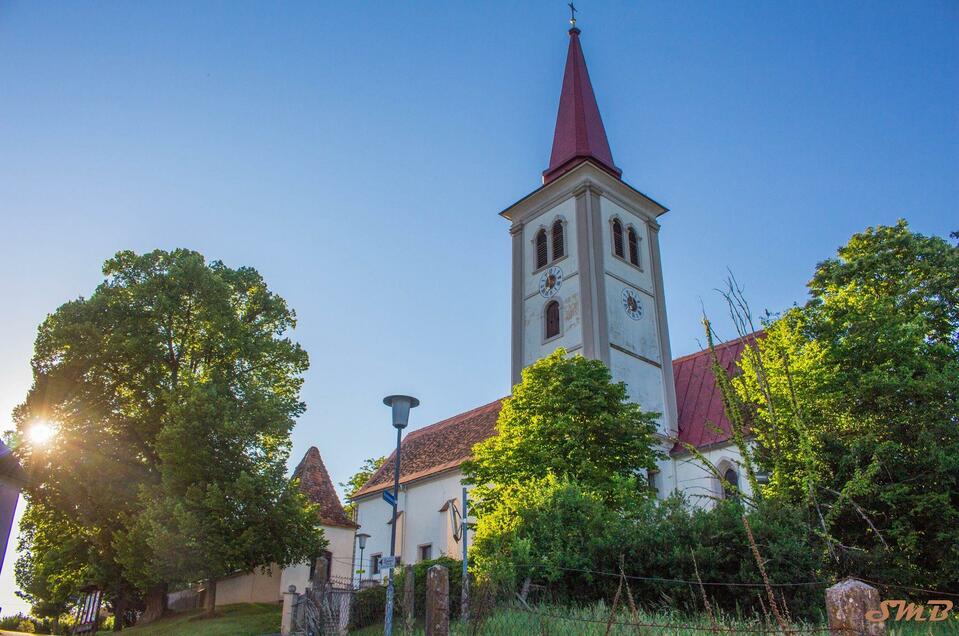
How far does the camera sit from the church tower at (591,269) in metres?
29.4

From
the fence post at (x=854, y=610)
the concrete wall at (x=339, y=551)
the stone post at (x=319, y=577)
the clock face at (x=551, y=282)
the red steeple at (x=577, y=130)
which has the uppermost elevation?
the red steeple at (x=577, y=130)

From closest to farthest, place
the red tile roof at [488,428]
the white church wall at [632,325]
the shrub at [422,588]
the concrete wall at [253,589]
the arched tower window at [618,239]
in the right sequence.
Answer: the shrub at [422,588], the concrete wall at [253,589], the red tile roof at [488,428], the white church wall at [632,325], the arched tower window at [618,239]

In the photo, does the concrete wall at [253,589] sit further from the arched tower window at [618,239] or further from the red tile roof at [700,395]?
the arched tower window at [618,239]

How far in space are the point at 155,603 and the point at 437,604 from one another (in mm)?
20642

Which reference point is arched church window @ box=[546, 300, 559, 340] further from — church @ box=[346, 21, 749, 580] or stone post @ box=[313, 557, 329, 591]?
stone post @ box=[313, 557, 329, 591]

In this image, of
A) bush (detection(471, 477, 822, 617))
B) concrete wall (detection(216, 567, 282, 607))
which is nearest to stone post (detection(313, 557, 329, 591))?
bush (detection(471, 477, 822, 617))

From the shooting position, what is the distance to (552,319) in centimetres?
3144

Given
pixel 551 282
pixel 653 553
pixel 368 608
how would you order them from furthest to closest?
pixel 551 282, pixel 368 608, pixel 653 553

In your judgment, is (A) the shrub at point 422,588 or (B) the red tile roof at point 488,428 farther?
(B) the red tile roof at point 488,428

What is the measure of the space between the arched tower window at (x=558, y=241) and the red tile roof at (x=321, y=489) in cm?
1438

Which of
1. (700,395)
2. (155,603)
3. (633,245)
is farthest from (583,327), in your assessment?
(155,603)

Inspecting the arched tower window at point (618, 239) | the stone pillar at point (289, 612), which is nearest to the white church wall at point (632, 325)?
the arched tower window at point (618, 239)

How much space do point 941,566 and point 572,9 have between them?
35959mm

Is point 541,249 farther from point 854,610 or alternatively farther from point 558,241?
point 854,610
